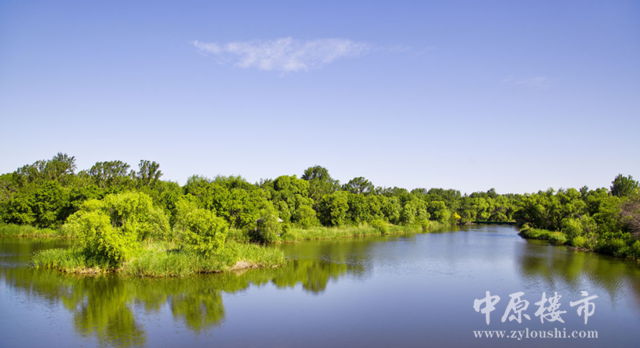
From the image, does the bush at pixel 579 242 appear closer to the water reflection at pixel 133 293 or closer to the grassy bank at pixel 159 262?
the water reflection at pixel 133 293

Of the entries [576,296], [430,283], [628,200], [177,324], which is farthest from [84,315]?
[628,200]

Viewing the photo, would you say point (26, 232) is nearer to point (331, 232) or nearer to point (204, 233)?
point (204, 233)

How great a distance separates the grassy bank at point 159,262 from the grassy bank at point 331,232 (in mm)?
12391

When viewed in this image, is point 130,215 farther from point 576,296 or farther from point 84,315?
point 576,296

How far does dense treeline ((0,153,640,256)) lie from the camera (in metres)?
31.1

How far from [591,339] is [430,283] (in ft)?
34.6

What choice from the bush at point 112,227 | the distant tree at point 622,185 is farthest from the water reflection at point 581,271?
the distant tree at point 622,185

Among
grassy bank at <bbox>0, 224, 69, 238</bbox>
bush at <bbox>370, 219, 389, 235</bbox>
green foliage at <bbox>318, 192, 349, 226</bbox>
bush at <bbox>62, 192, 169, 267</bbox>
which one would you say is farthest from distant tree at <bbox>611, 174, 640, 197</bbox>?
grassy bank at <bbox>0, 224, 69, 238</bbox>

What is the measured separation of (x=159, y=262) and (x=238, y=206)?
1666cm

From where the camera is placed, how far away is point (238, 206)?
1649 inches

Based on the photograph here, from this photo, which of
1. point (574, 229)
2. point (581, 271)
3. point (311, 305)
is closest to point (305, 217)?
point (574, 229)

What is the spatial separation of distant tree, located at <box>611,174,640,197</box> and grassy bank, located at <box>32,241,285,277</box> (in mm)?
75601

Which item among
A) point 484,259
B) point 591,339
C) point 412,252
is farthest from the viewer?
point 412,252

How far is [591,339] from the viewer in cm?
1634
